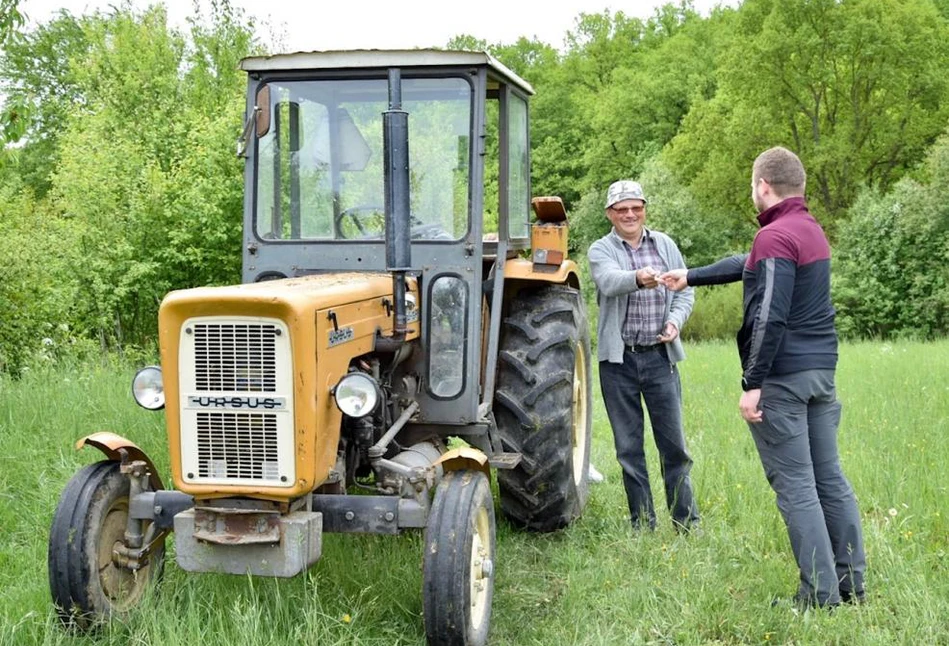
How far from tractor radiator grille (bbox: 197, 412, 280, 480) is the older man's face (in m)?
2.35

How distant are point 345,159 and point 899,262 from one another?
23.0 m

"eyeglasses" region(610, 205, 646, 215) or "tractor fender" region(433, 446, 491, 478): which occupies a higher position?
"eyeglasses" region(610, 205, 646, 215)

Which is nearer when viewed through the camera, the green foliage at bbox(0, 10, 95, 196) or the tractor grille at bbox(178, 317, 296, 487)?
the tractor grille at bbox(178, 317, 296, 487)

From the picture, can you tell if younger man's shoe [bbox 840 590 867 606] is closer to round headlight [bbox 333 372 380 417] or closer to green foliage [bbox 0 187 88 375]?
round headlight [bbox 333 372 380 417]

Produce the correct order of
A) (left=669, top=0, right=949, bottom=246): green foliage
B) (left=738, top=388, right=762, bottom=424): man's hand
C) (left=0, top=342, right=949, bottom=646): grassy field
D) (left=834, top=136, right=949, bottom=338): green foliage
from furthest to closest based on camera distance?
(left=669, top=0, right=949, bottom=246): green foliage
(left=834, top=136, right=949, bottom=338): green foliage
(left=738, top=388, right=762, bottom=424): man's hand
(left=0, top=342, right=949, bottom=646): grassy field

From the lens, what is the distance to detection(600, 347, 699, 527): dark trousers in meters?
5.30

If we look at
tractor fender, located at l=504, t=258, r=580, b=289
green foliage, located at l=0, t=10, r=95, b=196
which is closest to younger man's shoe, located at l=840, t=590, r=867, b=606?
tractor fender, located at l=504, t=258, r=580, b=289

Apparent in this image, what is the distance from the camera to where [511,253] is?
542 cm

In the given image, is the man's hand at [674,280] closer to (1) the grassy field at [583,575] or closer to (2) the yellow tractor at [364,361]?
(2) the yellow tractor at [364,361]

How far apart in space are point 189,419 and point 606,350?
94.5 inches

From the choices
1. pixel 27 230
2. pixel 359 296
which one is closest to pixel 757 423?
pixel 359 296

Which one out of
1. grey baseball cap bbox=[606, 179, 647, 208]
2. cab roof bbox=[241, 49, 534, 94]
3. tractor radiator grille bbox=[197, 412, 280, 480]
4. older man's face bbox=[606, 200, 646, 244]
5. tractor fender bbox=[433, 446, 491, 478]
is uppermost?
cab roof bbox=[241, 49, 534, 94]

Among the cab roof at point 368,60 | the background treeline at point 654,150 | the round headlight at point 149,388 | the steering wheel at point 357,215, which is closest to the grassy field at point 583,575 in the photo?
the round headlight at point 149,388

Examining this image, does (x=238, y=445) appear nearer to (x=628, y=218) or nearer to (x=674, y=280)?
(x=674, y=280)
